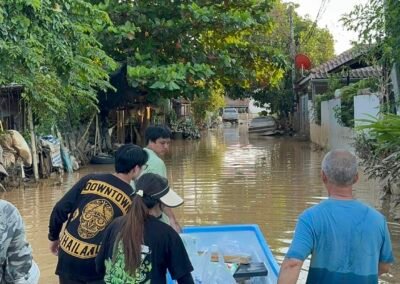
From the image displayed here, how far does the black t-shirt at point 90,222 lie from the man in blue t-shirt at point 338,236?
1274 millimetres

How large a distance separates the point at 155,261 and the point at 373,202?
7886 mm

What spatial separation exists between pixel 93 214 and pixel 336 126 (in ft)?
54.5

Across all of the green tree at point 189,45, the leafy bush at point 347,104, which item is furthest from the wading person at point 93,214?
the green tree at point 189,45

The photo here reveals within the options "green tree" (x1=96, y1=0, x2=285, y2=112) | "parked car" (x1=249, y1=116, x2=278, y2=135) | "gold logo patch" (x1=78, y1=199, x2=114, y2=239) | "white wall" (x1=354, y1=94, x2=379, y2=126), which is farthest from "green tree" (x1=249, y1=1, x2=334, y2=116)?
"gold logo patch" (x1=78, y1=199, x2=114, y2=239)

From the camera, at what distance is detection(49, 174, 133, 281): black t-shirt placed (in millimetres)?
3750

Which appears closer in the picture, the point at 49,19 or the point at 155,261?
the point at 155,261

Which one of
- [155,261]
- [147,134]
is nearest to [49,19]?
[147,134]

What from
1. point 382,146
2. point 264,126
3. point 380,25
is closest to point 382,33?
point 380,25

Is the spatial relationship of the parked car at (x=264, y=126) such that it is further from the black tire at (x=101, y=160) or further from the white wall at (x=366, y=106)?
the white wall at (x=366, y=106)

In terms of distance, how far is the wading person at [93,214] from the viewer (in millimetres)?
3750

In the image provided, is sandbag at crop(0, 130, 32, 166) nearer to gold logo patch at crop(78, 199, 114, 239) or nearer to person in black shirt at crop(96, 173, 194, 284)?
gold logo patch at crop(78, 199, 114, 239)

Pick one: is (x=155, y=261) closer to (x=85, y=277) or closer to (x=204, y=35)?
(x=85, y=277)

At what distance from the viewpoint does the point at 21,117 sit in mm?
16172

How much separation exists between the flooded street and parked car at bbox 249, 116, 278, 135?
16490mm
